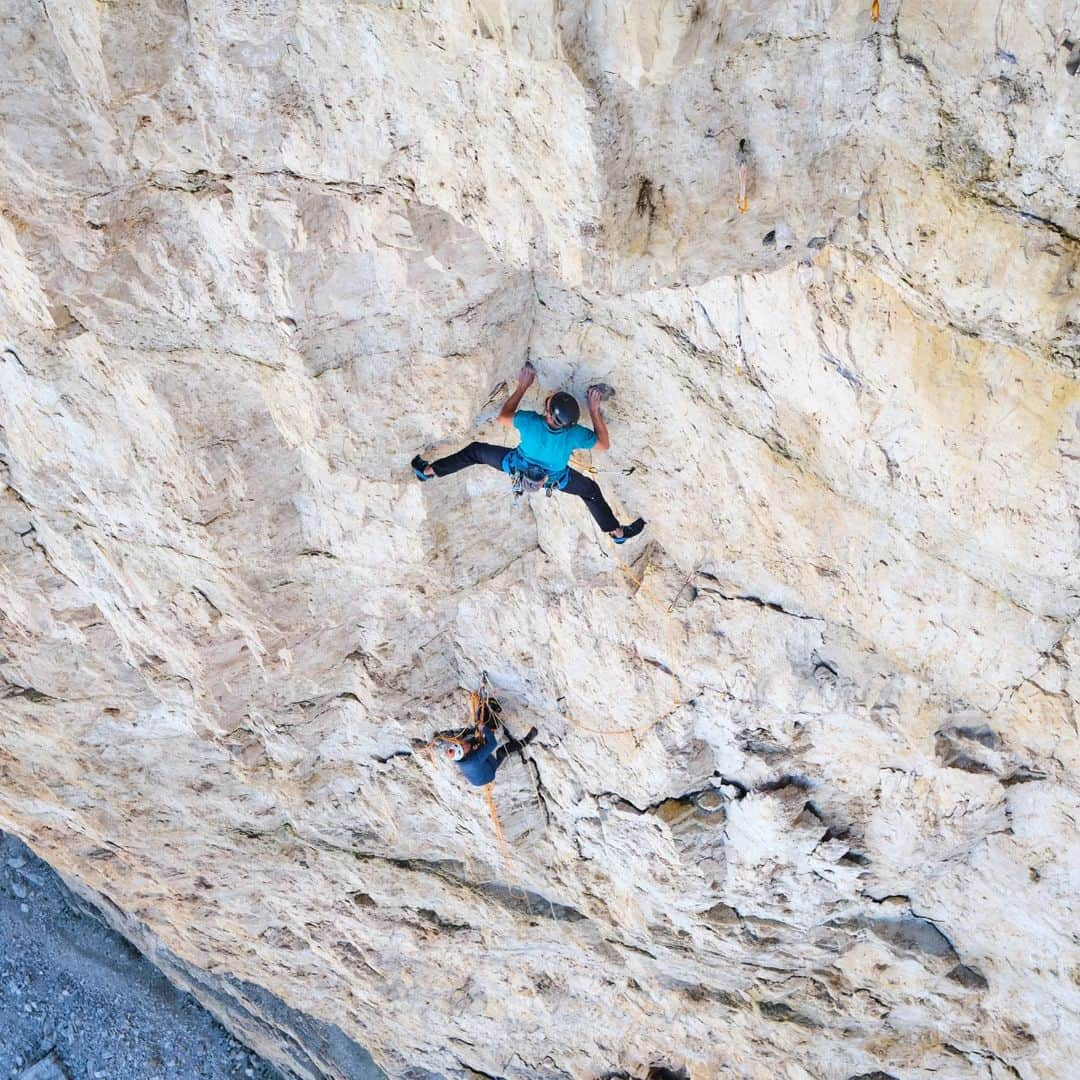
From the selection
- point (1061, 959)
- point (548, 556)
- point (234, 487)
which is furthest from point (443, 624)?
point (1061, 959)

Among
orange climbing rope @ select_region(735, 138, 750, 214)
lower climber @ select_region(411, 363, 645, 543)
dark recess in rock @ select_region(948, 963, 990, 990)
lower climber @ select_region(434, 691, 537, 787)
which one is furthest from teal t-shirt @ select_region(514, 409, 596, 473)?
dark recess in rock @ select_region(948, 963, 990, 990)

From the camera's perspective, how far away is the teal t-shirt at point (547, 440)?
531 centimetres

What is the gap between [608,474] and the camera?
5.94 meters

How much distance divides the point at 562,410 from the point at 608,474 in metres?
0.85

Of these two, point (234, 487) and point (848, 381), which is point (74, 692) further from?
point (848, 381)

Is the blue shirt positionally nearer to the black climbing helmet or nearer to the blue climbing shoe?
the blue climbing shoe

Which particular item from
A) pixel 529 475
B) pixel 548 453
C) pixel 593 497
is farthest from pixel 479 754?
pixel 548 453

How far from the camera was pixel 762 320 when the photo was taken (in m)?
4.56

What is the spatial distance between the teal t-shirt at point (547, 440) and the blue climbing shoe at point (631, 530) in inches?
28.8

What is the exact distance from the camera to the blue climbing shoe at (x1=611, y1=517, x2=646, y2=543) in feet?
19.7

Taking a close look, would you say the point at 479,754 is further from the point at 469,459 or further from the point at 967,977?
the point at 967,977

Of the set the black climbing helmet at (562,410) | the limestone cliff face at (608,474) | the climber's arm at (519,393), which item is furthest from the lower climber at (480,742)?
the black climbing helmet at (562,410)

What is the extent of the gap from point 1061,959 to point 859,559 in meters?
3.64

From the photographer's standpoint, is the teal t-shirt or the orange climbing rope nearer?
the orange climbing rope
